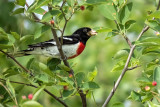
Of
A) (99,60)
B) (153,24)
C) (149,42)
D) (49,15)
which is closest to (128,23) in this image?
(153,24)

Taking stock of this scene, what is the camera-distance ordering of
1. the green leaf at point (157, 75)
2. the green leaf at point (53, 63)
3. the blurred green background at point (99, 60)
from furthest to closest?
the blurred green background at point (99, 60), the green leaf at point (53, 63), the green leaf at point (157, 75)

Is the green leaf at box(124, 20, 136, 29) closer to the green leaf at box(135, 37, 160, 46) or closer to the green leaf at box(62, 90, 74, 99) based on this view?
the green leaf at box(135, 37, 160, 46)

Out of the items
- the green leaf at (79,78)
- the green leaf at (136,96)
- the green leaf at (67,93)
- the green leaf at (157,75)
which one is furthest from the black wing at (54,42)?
the green leaf at (157,75)

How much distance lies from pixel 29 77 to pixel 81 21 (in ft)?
18.5

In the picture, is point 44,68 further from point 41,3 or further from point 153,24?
point 153,24

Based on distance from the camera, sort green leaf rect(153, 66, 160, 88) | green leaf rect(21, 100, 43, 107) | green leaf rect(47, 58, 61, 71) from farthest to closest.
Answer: green leaf rect(47, 58, 61, 71) → green leaf rect(153, 66, 160, 88) → green leaf rect(21, 100, 43, 107)

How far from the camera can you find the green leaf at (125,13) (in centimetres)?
301

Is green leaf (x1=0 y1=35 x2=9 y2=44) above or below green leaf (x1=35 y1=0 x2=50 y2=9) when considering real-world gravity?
below

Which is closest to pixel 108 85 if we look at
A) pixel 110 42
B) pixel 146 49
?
pixel 110 42

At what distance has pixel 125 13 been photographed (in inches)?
119

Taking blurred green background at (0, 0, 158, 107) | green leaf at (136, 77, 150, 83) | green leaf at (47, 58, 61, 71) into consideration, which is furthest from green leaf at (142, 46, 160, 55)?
blurred green background at (0, 0, 158, 107)

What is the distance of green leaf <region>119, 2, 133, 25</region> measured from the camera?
3.01m

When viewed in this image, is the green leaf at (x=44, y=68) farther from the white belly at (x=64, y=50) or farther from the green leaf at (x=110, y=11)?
the white belly at (x=64, y=50)

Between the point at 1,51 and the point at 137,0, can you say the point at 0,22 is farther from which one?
the point at 137,0
